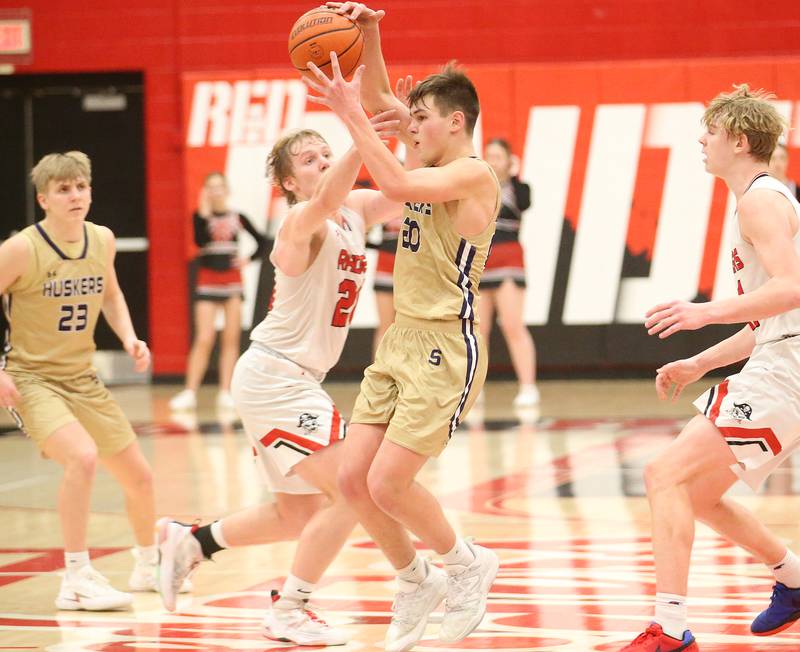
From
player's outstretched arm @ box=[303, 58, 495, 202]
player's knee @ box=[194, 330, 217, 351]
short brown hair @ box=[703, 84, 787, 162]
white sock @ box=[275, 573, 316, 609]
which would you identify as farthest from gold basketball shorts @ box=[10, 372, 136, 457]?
player's knee @ box=[194, 330, 217, 351]

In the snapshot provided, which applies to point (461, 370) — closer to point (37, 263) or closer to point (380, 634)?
point (380, 634)

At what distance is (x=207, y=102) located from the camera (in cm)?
1292

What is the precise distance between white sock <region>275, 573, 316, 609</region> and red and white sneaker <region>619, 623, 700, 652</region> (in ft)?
3.65

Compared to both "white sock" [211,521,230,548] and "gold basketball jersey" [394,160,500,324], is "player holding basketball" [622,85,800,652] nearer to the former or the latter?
"gold basketball jersey" [394,160,500,324]

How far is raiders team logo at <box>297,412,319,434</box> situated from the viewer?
4.54 metres

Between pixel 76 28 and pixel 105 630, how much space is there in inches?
393

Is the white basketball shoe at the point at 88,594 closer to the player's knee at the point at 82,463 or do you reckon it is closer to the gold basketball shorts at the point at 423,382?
the player's knee at the point at 82,463

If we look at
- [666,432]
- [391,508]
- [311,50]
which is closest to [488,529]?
[391,508]

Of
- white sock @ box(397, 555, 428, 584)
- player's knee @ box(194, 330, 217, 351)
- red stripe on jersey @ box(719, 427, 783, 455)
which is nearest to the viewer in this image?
red stripe on jersey @ box(719, 427, 783, 455)

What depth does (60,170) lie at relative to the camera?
17.0 feet

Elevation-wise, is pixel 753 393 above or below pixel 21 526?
above

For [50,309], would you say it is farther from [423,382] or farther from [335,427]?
[423,382]

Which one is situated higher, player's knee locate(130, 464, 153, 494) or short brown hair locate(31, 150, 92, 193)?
short brown hair locate(31, 150, 92, 193)

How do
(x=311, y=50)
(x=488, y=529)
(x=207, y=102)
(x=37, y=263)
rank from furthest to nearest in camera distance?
(x=207, y=102) < (x=488, y=529) < (x=37, y=263) < (x=311, y=50)
